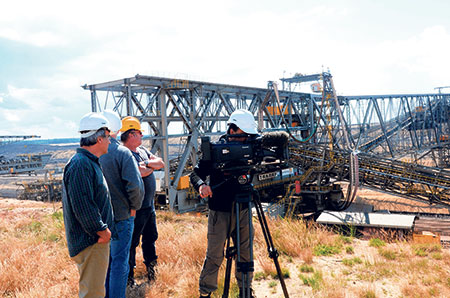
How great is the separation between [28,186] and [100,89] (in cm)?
2023

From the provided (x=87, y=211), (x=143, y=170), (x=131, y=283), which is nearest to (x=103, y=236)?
(x=87, y=211)

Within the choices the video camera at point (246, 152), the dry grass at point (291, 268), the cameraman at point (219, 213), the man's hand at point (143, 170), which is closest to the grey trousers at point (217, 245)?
the cameraman at point (219, 213)

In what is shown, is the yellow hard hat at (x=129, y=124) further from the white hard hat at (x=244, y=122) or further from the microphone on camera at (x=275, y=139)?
the microphone on camera at (x=275, y=139)

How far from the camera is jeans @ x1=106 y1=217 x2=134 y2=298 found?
321 centimetres

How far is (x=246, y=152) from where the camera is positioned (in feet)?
10.5

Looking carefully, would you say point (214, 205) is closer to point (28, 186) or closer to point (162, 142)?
point (162, 142)

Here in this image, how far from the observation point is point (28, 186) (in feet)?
108

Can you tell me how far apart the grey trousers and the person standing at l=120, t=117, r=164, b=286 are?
3.50 ft

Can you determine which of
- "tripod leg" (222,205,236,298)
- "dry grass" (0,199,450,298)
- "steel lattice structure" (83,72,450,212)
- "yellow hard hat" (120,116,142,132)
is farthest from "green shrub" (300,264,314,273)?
"steel lattice structure" (83,72,450,212)

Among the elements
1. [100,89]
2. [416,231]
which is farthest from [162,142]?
[416,231]

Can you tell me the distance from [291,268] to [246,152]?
2204 millimetres

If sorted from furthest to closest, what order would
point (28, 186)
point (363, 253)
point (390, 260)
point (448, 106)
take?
point (448, 106) < point (28, 186) < point (363, 253) < point (390, 260)

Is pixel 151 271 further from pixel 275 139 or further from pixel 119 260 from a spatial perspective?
pixel 275 139

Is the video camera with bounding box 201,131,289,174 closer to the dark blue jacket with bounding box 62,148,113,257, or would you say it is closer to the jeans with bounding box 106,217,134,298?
the dark blue jacket with bounding box 62,148,113,257
